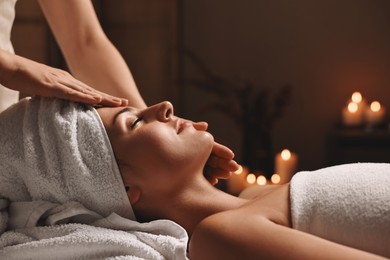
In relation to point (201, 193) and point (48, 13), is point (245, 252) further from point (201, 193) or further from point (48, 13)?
point (48, 13)

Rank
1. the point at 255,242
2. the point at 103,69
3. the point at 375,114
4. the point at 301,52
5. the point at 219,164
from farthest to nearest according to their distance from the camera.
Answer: the point at 301,52, the point at 375,114, the point at 103,69, the point at 219,164, the point at 255,242

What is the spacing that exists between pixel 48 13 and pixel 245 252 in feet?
3.94

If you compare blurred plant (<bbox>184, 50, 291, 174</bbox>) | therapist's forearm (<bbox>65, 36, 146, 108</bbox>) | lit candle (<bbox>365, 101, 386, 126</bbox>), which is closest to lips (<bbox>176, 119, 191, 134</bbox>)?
therapist's forearm (<bbox>65, 36, 146, 108</bbox>)

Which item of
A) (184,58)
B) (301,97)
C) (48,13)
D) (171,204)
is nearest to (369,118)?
(301,97)

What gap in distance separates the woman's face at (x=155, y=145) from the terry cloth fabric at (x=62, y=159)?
0.11 ft

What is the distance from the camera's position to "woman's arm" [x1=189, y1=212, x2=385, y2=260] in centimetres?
101

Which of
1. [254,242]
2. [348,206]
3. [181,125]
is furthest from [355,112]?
[254,242]

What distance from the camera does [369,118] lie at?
410 centimetres

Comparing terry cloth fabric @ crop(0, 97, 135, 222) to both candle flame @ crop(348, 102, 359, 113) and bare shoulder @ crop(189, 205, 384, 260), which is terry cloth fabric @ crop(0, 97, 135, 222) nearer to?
bare shoulder @ crop(189, 205, 384, 260)

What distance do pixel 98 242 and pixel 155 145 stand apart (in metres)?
0.26

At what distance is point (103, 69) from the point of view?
6.05 ft

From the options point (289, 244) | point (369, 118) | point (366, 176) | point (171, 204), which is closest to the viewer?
point (289, 244)

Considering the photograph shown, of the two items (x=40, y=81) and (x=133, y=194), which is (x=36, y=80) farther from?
(x=133, y=194)

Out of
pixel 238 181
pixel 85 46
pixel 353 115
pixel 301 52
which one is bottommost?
pixel 238 181
